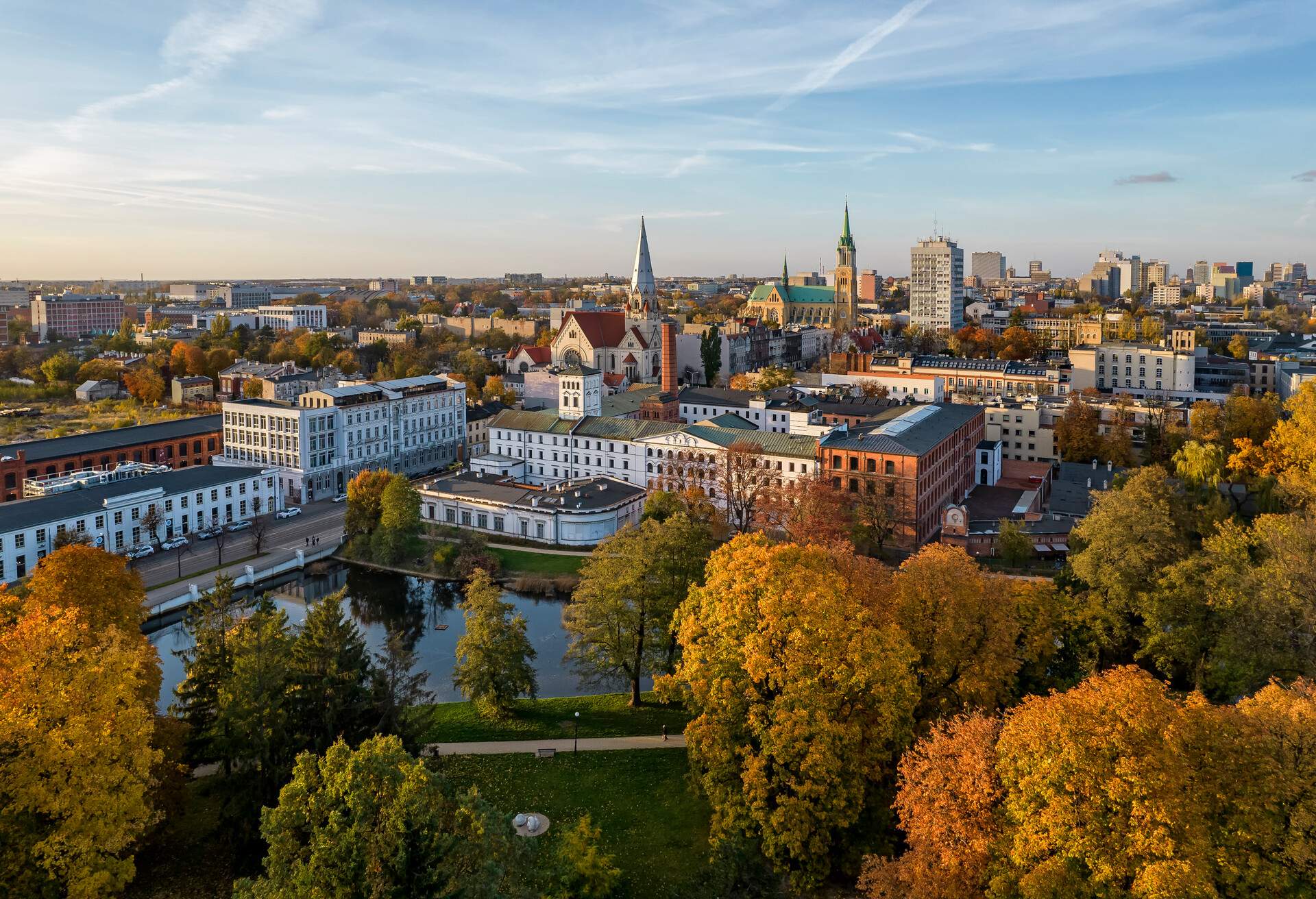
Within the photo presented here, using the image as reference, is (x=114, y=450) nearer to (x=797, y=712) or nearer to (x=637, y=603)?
(x=637, y=603)

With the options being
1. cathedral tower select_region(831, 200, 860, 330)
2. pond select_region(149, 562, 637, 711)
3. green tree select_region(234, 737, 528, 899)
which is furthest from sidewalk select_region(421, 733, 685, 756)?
cathedral tower select_region(831, 200, 860, 330)

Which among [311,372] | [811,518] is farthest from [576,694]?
[311,372]

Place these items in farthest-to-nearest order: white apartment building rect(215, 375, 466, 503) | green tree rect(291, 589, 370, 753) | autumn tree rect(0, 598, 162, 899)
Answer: white apartment building rect(215, 375, 466, 503), green tree rect(291, 589, 370, 753), autumn tree rect(0, 598, 162, 899)

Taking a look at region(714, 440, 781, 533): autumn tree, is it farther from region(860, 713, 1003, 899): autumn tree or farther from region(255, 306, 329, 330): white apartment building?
region(255, 306, 329, 330): white apartment building

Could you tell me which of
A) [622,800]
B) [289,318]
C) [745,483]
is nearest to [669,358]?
[745,483]

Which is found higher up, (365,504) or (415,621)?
(365,504)

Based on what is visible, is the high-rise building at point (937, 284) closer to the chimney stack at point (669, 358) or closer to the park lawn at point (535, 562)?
the chimney stack at point (669, 358)

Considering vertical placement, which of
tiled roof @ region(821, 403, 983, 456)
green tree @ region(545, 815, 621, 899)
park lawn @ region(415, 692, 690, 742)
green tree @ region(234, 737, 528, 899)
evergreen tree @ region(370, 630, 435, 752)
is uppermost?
tiled roof @ region(821, 403, 983, 456)

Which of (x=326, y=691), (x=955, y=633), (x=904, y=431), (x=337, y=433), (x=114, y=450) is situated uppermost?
(x=904, y=431)
